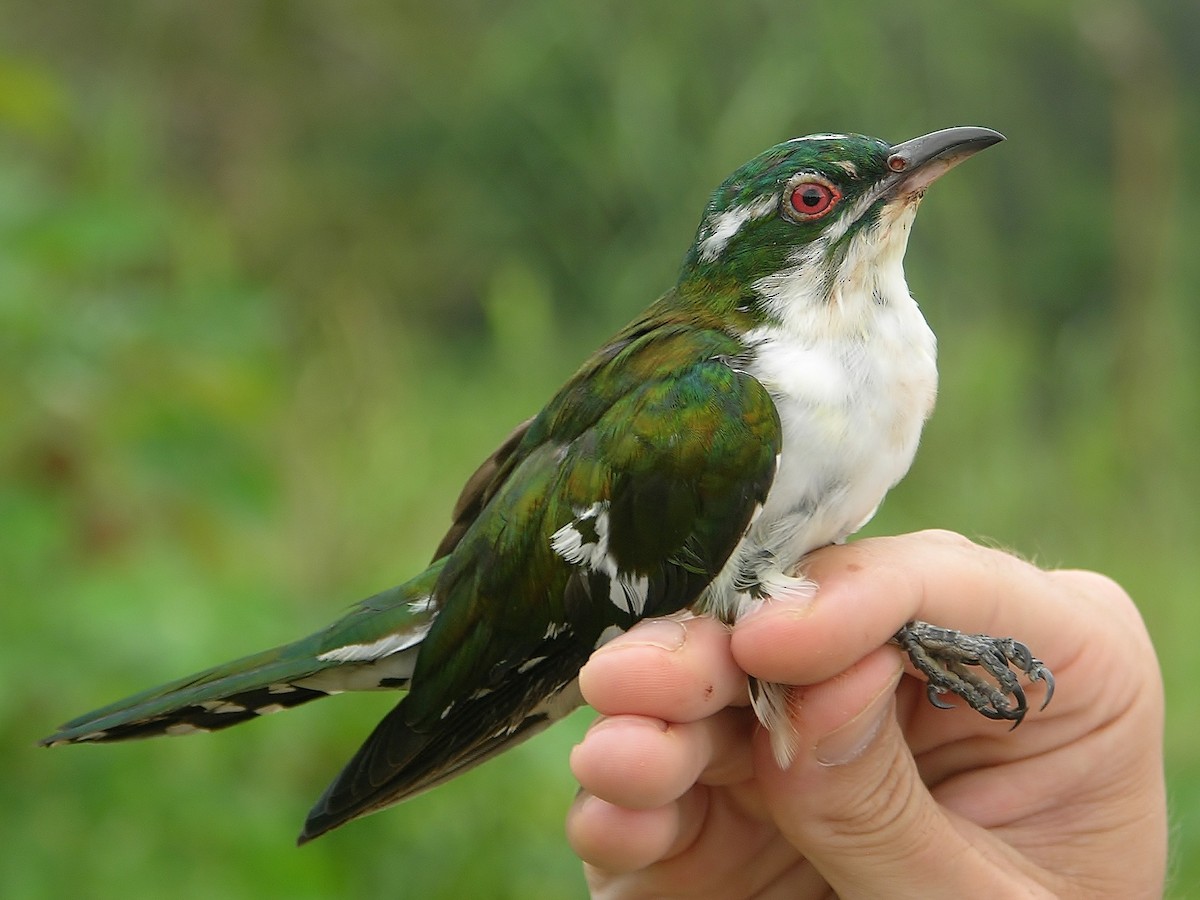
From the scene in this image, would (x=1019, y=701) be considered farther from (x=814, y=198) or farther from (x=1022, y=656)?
(x=814, y=198)

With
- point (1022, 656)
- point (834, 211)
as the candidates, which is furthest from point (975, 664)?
point (834, 211)

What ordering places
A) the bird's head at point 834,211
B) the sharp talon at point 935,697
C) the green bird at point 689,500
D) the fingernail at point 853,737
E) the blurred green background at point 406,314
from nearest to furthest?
the fingernail at point 853,737 < the green bird at point 689,500 < the sharp talon at point 935,697 < the bird's head at point 834,211 < the blurred green background at point 406,314

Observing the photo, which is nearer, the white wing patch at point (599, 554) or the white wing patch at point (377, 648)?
the white wing patch at point (599, 554)

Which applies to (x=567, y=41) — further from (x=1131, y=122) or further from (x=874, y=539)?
(x=874, y=539)

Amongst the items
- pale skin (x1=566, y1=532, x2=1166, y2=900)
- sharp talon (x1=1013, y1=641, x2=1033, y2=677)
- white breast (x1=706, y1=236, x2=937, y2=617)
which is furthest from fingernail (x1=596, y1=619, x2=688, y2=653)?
sharp talon (x1=1013, y1=641, x2=1033, y2=677)

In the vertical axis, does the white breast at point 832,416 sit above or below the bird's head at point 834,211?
below

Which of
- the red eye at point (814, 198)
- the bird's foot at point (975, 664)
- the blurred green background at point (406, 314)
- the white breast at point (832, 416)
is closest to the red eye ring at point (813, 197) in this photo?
the red eye at point (814, 198)

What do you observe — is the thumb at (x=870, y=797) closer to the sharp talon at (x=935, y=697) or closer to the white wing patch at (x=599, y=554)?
the sharp talon at (x=935, y=697)
